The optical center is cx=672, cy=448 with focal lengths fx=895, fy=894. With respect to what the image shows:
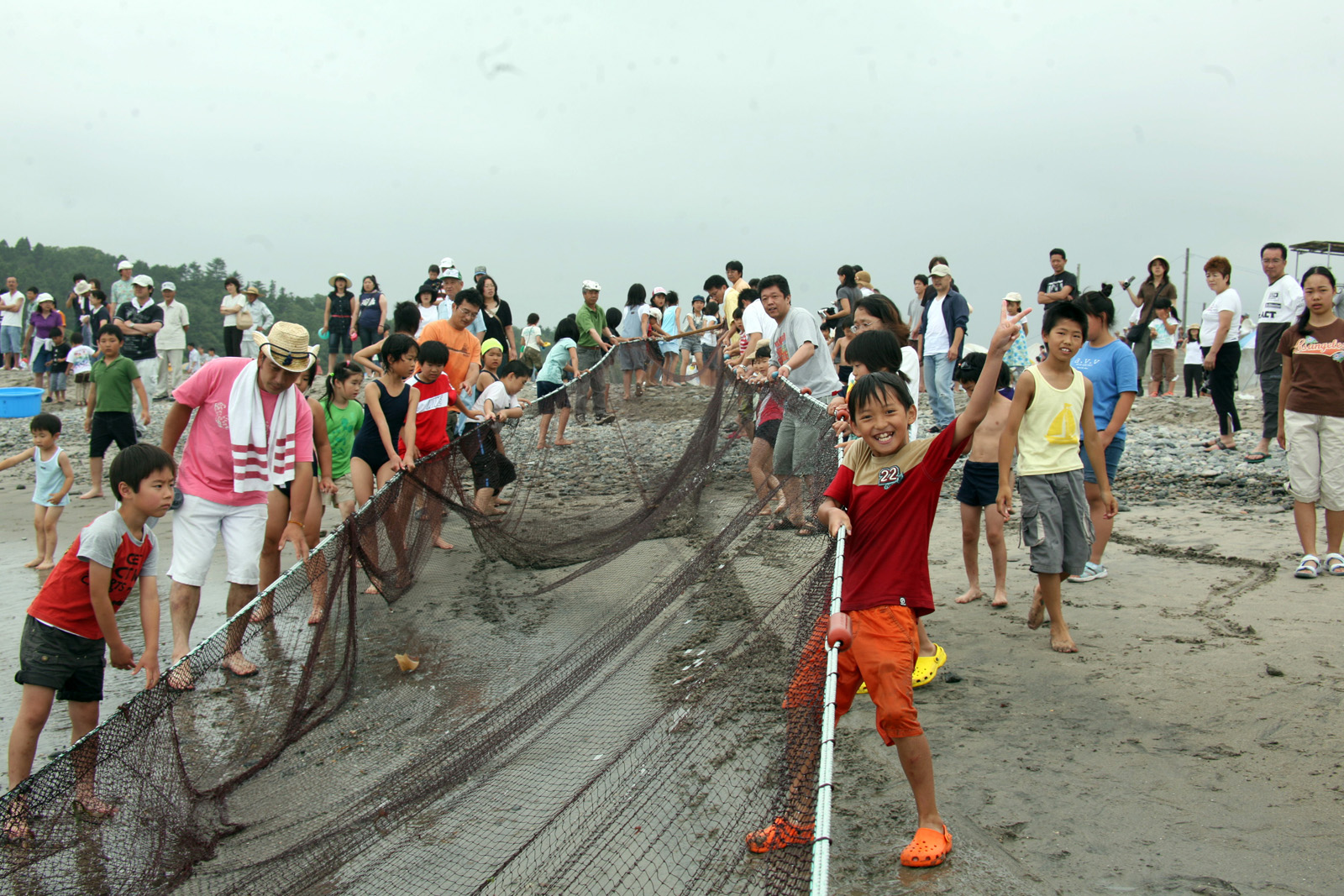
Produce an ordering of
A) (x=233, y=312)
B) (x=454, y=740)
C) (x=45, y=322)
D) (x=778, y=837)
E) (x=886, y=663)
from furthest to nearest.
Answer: (x=45, y=322) → (x=233, y=312) → (x=454, y=740) → (x=886, y=663) → (x=778, y=837)

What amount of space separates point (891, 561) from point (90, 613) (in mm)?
2785

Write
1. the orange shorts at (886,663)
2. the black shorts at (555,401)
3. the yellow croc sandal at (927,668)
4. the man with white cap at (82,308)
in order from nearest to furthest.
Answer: the orange shorts at (886,663)
the yellow croc sandal at (927,668)
the black shorts at (555,401)
the man with white cap at (82,308)

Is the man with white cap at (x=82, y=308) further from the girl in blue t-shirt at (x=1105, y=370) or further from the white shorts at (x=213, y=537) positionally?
the girl in blue t-shirt at (x=1105, y=370)

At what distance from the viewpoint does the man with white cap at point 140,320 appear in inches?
439

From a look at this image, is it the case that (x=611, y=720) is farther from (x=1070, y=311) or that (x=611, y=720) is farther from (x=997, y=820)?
(x=1070, y=311)

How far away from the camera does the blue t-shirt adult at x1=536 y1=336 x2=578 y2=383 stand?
7.92m

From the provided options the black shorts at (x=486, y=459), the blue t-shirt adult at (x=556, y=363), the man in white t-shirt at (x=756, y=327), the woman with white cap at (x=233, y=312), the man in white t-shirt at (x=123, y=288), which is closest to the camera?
the black shorts at (x=486, y=459)

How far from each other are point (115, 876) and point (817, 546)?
2.47 metres

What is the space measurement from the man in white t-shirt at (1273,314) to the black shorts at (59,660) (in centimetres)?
750

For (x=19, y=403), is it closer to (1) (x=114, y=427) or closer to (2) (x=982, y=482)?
(1) (x=114, y=427)

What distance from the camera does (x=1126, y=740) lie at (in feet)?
10.4

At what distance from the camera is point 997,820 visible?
2742mm

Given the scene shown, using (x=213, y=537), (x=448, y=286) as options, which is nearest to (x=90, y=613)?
(x=213, y=537)

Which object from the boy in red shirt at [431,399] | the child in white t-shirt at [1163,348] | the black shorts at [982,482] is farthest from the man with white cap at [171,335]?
the child in white t-shirt at [1163,348]
